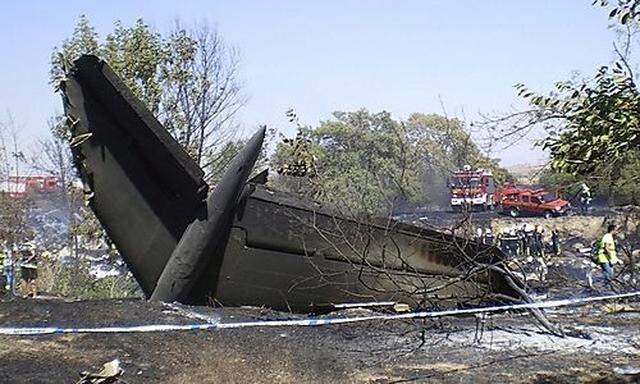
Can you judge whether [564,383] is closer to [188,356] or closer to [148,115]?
[188,356]

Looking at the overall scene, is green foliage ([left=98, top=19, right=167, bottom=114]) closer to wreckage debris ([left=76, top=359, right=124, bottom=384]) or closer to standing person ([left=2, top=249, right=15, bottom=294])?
standing person ([left=2, top=249, right=15, bottom=294])

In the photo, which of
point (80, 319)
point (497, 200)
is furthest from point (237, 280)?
point (497, 200)

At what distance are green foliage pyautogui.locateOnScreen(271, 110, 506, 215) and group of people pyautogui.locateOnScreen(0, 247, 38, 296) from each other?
5.02 meters

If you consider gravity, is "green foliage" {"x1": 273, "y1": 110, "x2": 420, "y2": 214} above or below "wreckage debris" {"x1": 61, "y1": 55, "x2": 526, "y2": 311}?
above

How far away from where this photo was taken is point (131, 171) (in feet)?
24.0

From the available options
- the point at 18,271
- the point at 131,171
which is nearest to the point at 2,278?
the point at 18,271

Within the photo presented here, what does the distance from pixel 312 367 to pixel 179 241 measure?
2488 millimetres

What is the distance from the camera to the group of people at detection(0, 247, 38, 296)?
13797mm

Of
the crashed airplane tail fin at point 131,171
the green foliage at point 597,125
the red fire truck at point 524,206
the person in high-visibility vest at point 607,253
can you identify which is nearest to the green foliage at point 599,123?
the green foliage at point 597,125

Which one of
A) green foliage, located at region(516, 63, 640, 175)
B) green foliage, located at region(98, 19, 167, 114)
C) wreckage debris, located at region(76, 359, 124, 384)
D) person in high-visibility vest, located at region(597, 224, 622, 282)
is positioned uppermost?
green foliage, located at region(98, 19, 167, 114)

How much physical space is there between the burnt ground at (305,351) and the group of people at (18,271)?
24.5 feet

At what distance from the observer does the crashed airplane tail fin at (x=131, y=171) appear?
7.15 m

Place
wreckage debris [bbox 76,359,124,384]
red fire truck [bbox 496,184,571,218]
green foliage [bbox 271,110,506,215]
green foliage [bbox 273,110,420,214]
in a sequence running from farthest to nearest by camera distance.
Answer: red fire truck [bbox 496,184,571,218] → green foliage [bbox 273,110,420,214] → green foliage [bbox 271,110,506,215] → wreckage debris [bbox 76,359,124,384]

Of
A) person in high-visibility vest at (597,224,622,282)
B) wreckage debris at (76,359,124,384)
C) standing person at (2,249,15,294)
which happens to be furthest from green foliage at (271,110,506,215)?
standing person at (2,249,15,294)
